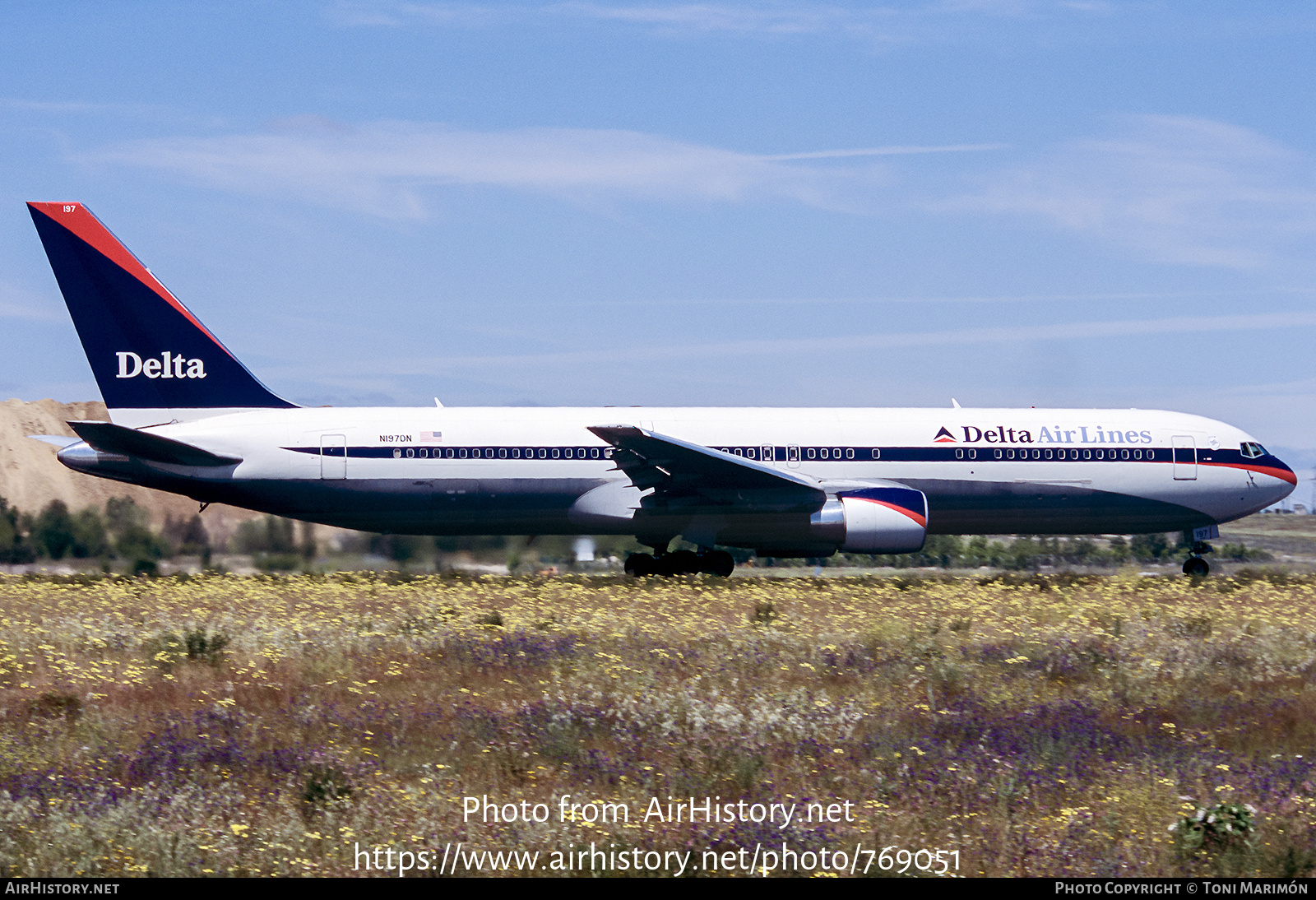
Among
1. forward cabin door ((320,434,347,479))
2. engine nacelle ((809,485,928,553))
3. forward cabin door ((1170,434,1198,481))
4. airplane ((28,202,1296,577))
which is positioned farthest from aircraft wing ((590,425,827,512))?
forward cabin door ((1170,434,1198,481))

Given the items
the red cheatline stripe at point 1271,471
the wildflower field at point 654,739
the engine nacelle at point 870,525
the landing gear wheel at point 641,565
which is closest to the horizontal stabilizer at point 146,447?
the wildflower field at point 654,739

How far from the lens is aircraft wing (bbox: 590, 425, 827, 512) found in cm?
2244

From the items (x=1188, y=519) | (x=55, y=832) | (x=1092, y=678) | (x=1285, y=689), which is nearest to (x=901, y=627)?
(x=1092, y=678)

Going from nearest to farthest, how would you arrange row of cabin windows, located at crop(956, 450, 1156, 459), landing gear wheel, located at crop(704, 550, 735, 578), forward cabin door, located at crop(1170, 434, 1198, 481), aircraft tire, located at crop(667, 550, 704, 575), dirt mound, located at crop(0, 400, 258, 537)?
1. landing gear wheel, located at crop(704, 550, 735, 578)
2. aircraft tire, located at crop(667, 550, 704, 575)
3. row of cabin windows, located at crop(956, 450, 1156, 459)
4. forward cabin door, located at crop(1170, 434, 1198, 481)
5. dirt mound, located at crop(0, 400, 258, 537)

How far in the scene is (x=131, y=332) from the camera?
77.7 feet

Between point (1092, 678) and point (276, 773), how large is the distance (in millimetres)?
7959

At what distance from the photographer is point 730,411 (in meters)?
25.2

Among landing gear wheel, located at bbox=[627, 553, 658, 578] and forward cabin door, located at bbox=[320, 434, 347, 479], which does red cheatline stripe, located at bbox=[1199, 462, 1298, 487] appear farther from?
forward cabin door, located at bbox=[320, 434, 347, 479]

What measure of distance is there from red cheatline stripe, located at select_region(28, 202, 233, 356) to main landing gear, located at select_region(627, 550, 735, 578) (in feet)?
37.5

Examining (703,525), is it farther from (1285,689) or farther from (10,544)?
(10,544)

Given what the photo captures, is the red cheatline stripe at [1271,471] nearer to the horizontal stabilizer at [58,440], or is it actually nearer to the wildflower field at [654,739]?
the wildflower field at [654,739]

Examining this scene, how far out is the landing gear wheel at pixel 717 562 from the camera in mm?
24219

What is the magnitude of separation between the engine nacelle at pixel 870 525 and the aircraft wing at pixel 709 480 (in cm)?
44
